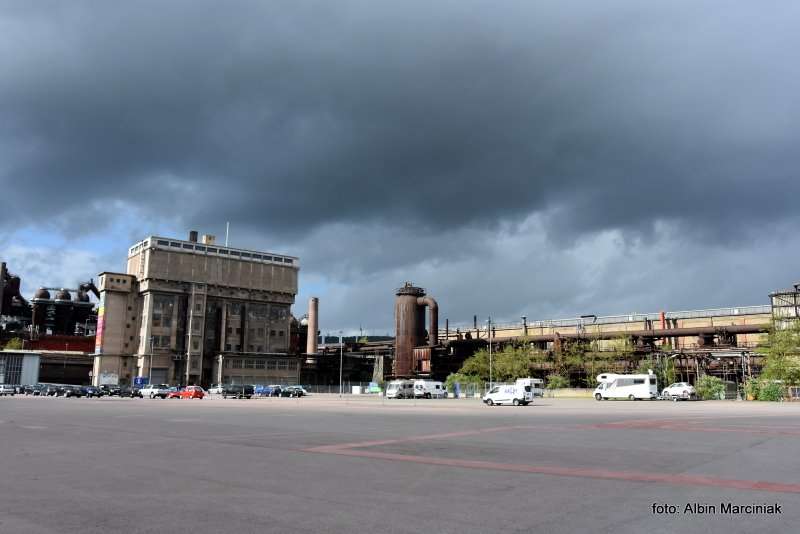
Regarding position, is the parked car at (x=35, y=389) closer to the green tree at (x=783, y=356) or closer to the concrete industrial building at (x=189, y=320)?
the concrete industrial building at (x=189, y=320)

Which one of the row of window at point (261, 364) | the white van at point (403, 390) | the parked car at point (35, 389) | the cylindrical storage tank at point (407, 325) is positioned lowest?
the parked car at point (35, 389)

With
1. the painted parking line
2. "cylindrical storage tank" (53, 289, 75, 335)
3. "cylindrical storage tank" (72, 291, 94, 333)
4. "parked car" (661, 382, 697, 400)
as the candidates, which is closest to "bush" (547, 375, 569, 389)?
"parked car" (661, 382, 697, 400)

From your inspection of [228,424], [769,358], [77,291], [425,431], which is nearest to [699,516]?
[425,431]

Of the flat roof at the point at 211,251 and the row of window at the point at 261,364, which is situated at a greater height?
the flat roof at the point at 211,251

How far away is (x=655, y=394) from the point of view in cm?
6391

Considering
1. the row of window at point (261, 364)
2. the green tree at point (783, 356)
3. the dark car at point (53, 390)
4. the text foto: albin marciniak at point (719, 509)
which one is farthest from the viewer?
the row of window at point (261, 364)

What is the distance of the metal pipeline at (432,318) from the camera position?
102m

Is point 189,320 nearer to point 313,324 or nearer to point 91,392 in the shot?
point 313,324

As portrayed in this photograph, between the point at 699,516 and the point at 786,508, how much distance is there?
1.48 m

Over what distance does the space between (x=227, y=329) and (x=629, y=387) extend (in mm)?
88132

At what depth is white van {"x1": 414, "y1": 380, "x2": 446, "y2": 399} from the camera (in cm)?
7462

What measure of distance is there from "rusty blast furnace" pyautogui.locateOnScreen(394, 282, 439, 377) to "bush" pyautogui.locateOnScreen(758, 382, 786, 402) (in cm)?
4925

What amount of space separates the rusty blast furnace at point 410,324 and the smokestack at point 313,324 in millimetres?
40157

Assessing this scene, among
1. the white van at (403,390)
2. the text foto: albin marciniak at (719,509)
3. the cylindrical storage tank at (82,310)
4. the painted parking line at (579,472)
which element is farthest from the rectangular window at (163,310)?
the text foto: albin marciniak at (719,509)
